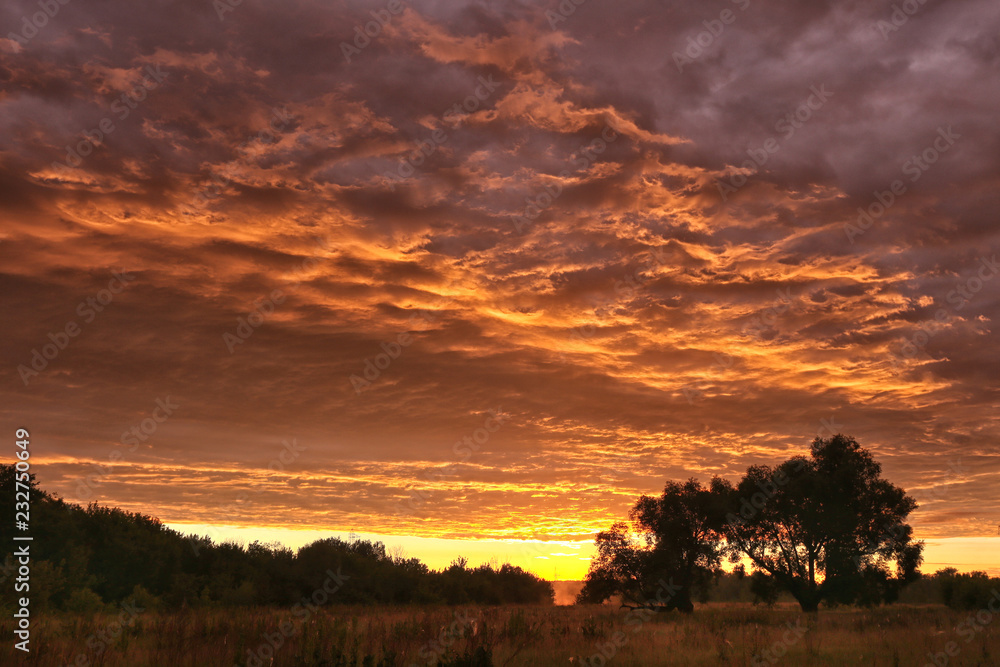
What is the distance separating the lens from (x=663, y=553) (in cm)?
4866

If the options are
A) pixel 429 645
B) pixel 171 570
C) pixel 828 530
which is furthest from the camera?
pixel 828 530

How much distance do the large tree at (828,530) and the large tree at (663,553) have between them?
206 cm

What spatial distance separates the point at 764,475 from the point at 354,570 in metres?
35.1

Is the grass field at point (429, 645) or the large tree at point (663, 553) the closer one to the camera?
the grass field at point (429, 645)

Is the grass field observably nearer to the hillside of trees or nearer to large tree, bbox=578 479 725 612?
the hillside of trees

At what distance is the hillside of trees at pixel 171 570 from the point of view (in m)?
34.1

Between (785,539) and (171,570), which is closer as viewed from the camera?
(171,570)

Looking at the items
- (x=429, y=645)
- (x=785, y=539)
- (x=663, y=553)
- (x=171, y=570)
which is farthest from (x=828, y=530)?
(x=171, y=570)

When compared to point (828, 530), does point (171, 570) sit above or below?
below

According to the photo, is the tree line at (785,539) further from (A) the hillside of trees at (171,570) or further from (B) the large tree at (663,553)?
(A) the hillside of trees at (171,570)

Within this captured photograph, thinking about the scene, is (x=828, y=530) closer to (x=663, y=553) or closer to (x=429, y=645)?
(x=663, y=553)

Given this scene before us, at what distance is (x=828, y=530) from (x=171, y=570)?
46.8 metres

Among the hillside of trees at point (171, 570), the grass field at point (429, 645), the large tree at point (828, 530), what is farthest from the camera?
the large tree at point (828, 530)

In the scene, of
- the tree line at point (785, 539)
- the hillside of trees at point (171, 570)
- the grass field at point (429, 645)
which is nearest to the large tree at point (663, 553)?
the tree line at point (785, 539)
